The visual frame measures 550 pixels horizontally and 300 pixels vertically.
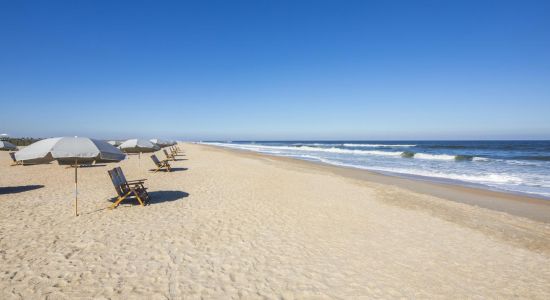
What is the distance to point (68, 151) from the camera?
610cm

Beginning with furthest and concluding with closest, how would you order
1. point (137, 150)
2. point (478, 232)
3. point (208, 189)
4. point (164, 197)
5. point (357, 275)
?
point (137, 150), point (208, 189), point (164, 197), point (478, 232), point (357, 275)

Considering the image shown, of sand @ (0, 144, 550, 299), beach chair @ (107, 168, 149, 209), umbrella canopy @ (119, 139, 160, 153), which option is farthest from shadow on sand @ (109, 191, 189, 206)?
umbrella canopy @ (119, 139, 160, 153)

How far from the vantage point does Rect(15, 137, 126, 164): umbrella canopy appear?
5941 millimetres

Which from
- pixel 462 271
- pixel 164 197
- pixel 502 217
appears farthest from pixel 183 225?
pixel 502 217

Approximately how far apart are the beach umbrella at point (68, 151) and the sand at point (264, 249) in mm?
1496

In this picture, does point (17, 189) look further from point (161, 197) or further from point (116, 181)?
point (161, 197)

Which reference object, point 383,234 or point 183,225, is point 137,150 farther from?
point 383,234

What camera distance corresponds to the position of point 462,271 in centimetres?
461

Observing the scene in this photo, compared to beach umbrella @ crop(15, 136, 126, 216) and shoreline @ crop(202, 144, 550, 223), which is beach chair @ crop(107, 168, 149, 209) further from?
shoreline @ crop(202, 144, 550, 223)

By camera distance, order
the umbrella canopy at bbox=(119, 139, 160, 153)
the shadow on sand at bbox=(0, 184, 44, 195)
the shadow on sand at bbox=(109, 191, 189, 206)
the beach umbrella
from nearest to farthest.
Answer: the beach umbrella
the shadow on sand at bbox=(109, 191, 189, 206)
the shadow on sand at bbox=(0, 184, 44, 195)
the umbrella canopy at bbox=(119, 139, 160, 153)

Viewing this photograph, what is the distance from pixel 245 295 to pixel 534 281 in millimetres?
4589

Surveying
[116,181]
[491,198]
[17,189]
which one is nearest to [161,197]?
[116,181]

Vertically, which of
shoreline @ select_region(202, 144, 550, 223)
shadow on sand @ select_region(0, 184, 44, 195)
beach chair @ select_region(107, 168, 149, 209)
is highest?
beach chair @ select_region(107, 168, 149, 209)

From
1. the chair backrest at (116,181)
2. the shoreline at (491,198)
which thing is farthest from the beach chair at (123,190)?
the shoreline at (491,198)
